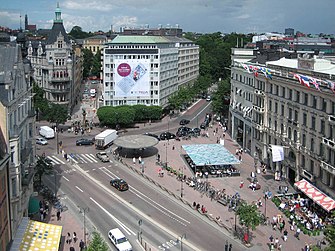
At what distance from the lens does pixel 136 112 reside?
352 ft

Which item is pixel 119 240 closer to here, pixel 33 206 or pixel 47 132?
pixel 33 206

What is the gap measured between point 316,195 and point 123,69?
64938 mm

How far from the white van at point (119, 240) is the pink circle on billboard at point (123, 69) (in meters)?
66.2

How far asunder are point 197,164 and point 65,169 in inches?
862

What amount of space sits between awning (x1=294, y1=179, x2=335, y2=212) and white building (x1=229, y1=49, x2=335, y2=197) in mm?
948

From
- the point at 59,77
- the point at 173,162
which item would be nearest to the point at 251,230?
the point at 173,162

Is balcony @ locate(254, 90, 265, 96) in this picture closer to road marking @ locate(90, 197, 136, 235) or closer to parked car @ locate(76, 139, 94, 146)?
parked car @ locate(76, 139, 94, 146)

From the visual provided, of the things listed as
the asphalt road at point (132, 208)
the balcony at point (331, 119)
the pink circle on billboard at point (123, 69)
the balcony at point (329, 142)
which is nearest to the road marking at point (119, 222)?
the asphalt road at point (132, 208)

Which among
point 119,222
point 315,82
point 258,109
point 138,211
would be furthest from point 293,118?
point 119,222

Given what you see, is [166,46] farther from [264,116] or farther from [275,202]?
[275,202]

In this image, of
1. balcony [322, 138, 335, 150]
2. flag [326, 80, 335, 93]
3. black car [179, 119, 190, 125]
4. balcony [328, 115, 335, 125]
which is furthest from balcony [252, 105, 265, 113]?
black car [179, 119, 190, 125]

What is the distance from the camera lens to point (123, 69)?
109 m

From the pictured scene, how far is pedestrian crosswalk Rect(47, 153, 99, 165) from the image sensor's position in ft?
254

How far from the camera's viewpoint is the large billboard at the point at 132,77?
109 m
